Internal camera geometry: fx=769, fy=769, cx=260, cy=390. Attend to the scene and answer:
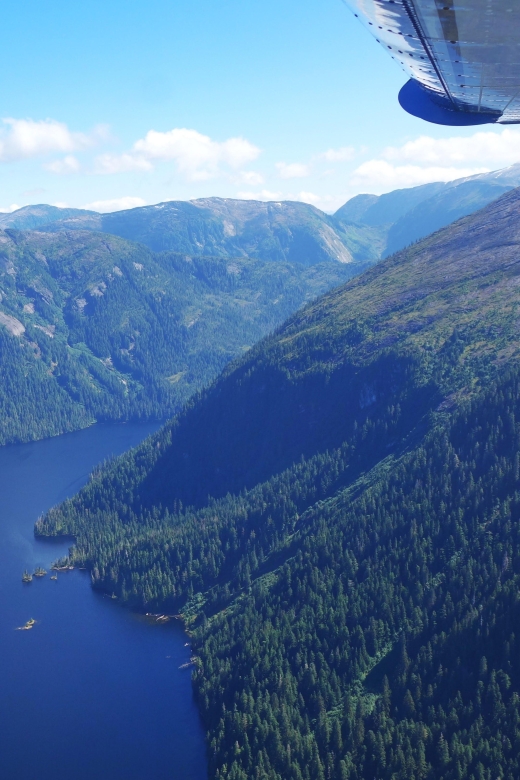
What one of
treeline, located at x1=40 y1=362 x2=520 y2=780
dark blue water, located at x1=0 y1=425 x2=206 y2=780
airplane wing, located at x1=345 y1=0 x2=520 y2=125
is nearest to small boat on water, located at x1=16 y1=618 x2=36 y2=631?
dark blue water, located at x1=0 y1=425 x2=206 y2=780

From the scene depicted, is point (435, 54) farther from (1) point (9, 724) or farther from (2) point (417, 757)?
(1) point (9, 724)

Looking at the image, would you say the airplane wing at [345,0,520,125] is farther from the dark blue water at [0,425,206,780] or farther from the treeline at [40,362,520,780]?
the dark blue water at [0,425,206,780]

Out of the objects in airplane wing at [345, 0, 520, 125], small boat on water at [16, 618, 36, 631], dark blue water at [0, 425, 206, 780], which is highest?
airplane wing at [345, 0, 520, 125]

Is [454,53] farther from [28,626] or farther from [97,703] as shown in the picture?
[28,626]

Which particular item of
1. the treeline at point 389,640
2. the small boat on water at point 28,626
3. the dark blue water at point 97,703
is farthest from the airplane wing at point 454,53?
the small boat on water at point 28,626

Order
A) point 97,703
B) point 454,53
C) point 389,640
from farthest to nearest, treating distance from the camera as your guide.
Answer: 1. point 97,703
2. point 389,640
3. point 454,53

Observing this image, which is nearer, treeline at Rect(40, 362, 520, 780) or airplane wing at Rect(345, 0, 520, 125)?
airplane wing at Rect(345, 0, 520, 125)

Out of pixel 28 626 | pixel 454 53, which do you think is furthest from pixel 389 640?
pixel 454 53

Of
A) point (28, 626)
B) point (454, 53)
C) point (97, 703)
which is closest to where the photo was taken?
point (454, 53)

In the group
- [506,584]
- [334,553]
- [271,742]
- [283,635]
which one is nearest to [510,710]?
[506,584]

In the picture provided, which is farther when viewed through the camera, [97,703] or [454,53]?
[97,703]

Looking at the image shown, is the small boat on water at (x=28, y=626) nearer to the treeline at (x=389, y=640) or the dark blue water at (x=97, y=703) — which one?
the dark blue water at (x=97, y=703)
